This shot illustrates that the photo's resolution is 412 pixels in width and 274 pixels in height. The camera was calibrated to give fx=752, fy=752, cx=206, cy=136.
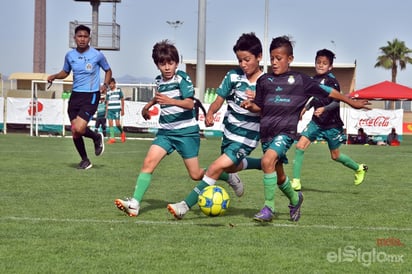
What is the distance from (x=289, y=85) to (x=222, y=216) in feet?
4.79

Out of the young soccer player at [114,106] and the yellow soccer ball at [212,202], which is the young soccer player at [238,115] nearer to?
the yellow soccer ball at [212,202]

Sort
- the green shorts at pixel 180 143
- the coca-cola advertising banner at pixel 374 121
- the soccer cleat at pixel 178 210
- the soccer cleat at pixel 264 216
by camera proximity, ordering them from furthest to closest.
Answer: the coca-cola advertising banner at pixel 374 121 < the green shorts at pixel 180 143 < the soccer cleat at pixel 178 210 < the soccer cleat at pixel 264 216

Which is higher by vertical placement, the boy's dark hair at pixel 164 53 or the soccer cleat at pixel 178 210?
the boy's dark hair at pixel 164 53

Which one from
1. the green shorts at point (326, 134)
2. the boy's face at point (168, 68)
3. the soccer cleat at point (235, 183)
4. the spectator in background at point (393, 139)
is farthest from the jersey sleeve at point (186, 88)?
the spectator in background at point (393, 139)

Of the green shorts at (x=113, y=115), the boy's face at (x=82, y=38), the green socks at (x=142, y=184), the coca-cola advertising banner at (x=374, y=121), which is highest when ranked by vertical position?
the boy's face at (x=82, y=38)

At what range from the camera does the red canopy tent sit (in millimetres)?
29891

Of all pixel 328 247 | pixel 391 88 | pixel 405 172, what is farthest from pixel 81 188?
pixel 391 88

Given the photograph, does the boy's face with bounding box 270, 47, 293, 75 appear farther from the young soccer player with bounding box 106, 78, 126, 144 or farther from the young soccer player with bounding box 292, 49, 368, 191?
the young soccer player with bounding box 106, 78, 126, 144

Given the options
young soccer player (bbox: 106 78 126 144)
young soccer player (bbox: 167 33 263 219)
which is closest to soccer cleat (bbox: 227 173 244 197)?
young soccer player (bbox: 167 33 263 219)

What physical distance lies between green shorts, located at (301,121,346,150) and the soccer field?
677 mm

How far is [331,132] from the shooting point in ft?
34.4

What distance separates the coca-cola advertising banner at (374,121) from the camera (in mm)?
31812

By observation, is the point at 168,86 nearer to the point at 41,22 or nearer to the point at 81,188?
the point at 81,188

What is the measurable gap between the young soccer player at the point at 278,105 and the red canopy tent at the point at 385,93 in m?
22.9
